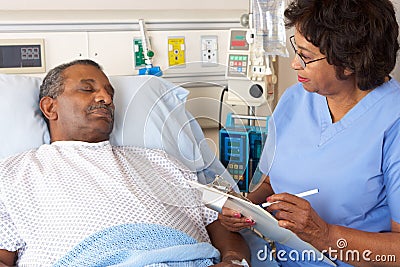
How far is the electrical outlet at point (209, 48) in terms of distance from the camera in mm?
2703

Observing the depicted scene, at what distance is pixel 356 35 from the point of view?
1.62 meters

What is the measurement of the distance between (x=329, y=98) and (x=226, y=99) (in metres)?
0.35

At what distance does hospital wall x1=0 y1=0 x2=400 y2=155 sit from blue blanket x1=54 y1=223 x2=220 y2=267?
85cm

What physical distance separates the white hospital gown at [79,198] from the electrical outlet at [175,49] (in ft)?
2.48

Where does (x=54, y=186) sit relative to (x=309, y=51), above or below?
below

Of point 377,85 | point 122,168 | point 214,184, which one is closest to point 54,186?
point 122,168

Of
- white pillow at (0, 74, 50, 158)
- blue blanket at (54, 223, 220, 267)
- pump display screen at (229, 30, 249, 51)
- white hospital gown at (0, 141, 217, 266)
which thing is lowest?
blue blanket at (54, 223, 220, 267)

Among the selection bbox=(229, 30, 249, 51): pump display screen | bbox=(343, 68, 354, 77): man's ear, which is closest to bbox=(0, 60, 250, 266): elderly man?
bbox=(343, 68, 354, 77): man's ear

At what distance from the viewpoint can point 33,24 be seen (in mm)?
2428

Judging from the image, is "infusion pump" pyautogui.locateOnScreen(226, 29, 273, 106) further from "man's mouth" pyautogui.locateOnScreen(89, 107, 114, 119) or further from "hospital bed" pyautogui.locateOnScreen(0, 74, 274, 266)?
"man's mouth" pyautogui.locateOnScreen(89, 107, 114, 119)

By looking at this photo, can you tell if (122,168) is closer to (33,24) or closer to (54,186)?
(54,186)

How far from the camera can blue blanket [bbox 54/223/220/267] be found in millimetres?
1605

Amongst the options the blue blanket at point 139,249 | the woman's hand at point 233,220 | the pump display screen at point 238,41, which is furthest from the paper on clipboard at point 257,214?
the pump display screen at point 238,41

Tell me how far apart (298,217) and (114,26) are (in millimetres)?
1385
